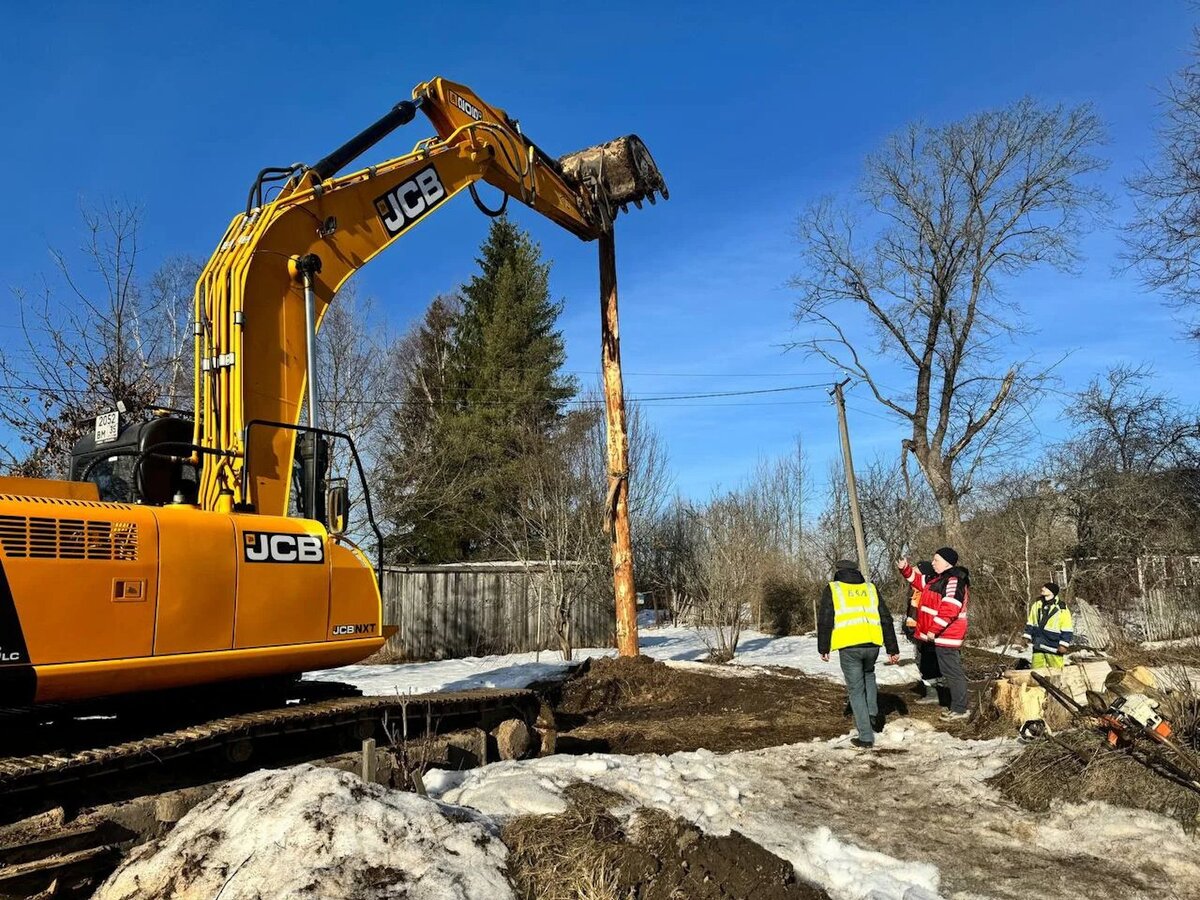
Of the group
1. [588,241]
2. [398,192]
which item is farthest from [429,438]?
[398,192]

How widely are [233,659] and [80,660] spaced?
2.87 ft

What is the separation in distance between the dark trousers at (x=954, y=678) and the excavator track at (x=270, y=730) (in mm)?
4239

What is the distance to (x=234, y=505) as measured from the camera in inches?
229

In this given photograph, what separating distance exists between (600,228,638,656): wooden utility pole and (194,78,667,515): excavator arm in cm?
455

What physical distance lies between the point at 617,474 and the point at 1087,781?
7.33m

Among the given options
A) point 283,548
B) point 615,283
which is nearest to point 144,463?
point 283,548

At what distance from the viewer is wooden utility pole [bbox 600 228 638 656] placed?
12.2m

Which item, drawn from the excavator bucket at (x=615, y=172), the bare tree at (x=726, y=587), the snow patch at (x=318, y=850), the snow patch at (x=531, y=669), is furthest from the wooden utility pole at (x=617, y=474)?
the snow patch at (x=318, y=850)

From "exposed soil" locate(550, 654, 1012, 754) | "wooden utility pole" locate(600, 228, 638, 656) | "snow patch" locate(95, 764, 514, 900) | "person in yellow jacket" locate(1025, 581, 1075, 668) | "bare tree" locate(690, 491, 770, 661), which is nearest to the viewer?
"snow patch" locate(95, 764, 514, 900)

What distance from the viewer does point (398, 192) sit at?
294 inches

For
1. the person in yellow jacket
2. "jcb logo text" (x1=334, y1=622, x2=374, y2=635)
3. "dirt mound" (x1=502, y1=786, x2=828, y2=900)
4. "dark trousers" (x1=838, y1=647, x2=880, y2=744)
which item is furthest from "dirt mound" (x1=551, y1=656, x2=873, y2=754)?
"dirt mound" (x1=502, y1=786, x2=828, y2=900)

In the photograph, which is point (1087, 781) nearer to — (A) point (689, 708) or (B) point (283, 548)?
(A) point (689, 708)

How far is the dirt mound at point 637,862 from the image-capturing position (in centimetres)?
390

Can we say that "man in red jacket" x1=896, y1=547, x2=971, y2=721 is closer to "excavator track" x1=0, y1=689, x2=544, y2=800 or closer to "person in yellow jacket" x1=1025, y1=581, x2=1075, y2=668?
"person in yellow jacket" x1=1025, y1=581, x2=1075, y2=668
